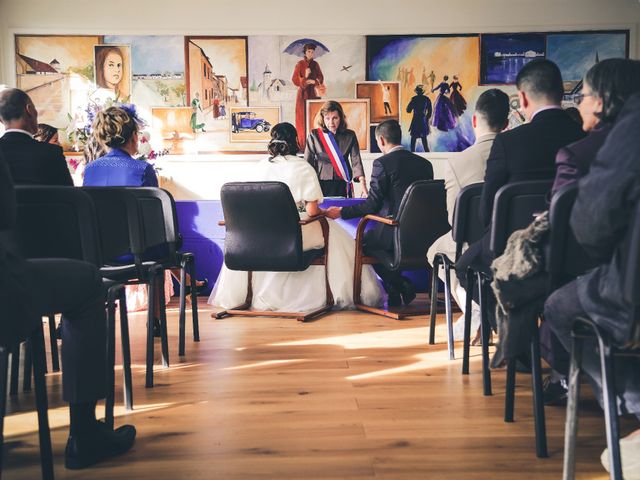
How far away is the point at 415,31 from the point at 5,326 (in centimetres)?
712

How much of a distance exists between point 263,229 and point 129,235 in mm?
1551

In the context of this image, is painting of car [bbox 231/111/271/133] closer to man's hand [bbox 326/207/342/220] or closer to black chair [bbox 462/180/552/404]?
man's hand [bbox 326/207/342/220]

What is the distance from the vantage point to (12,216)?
1578 mm

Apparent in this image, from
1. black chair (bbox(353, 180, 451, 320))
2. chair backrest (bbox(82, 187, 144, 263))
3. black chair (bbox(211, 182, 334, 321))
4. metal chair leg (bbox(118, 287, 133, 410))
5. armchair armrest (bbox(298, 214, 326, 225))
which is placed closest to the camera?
metal chair leg (bbox(118, 287, 133, 410))

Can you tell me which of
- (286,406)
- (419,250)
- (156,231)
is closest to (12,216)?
(286,406)

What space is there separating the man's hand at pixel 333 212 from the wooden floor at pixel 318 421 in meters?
1.35

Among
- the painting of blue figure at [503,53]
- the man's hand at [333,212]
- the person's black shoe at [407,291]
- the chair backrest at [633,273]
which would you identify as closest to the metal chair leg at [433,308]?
the man's hand at [333,212]

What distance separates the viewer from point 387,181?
4.73m

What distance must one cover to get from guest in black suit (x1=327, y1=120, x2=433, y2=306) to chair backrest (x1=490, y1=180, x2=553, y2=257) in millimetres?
2267

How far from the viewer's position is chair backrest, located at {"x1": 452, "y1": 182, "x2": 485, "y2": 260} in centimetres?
303

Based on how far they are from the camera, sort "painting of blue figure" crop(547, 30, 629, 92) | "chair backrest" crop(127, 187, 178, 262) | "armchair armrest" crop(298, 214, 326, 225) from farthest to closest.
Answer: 1. "painting of blue figure" crop(547, 30, 629, 92)
2. "armchair armrest" crop(298, 214, 326, 225)
3. "chair backrest" crop(127, 187, 178, 262)

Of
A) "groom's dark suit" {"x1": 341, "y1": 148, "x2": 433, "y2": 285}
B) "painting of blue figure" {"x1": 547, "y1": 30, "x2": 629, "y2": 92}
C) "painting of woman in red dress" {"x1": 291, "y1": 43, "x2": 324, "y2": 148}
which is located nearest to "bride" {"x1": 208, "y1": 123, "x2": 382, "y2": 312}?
"groom's dark suit" {"x1": 341, "y1": 148, "x2": 433, "y2": 285}

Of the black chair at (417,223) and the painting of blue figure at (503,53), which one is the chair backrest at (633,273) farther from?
the painting of blue figure at (503,53)

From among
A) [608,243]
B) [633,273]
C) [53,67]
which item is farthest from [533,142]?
[53,67]
